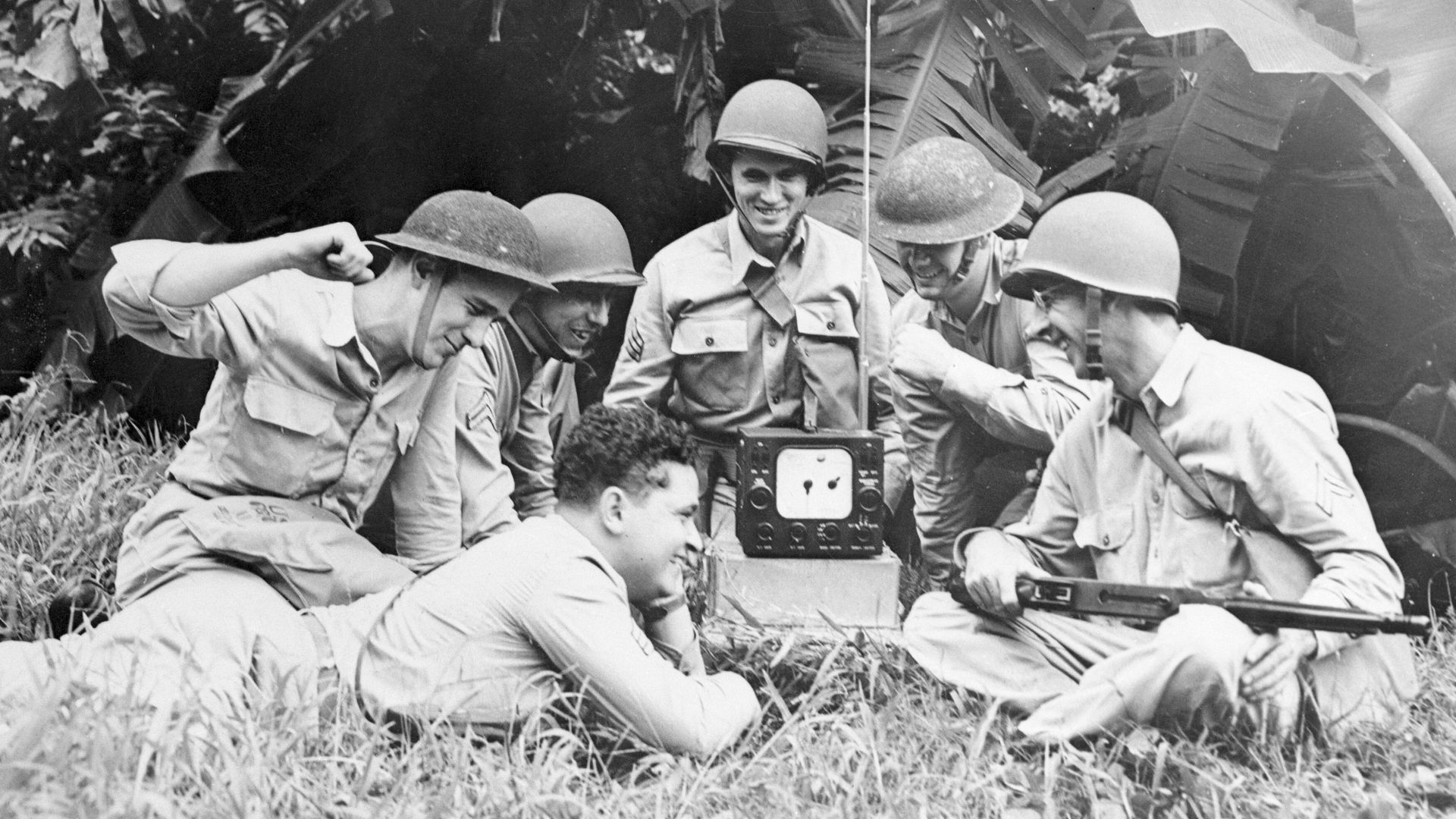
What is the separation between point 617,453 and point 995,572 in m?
1.14

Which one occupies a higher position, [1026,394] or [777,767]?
[1026,394]

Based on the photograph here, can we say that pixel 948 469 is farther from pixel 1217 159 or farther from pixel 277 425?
pixel 277 425

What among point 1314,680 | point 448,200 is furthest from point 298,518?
point 1314,680

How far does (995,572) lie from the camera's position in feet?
13.6

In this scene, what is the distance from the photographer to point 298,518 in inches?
174

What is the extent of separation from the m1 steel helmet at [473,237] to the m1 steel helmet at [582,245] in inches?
33.0

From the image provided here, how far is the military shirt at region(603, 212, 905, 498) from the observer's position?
228 inches

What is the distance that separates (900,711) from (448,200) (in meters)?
1.94

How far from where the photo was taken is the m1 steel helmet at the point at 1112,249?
157 inches

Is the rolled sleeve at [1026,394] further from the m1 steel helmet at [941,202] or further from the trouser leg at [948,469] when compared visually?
the m1 steel helmet at [941,202]

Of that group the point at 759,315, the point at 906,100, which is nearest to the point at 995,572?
the point at 759,315

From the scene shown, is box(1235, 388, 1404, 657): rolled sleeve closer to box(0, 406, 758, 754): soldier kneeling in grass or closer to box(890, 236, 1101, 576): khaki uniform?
box(890, 236, 1101, 576): khaki uniform

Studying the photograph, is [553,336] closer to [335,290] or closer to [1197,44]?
[335,290]

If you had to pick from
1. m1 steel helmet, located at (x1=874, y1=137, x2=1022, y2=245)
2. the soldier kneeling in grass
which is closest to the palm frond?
m1 steel helmet, located at (x1=874, y1=137, x2=1022, y2=245)
